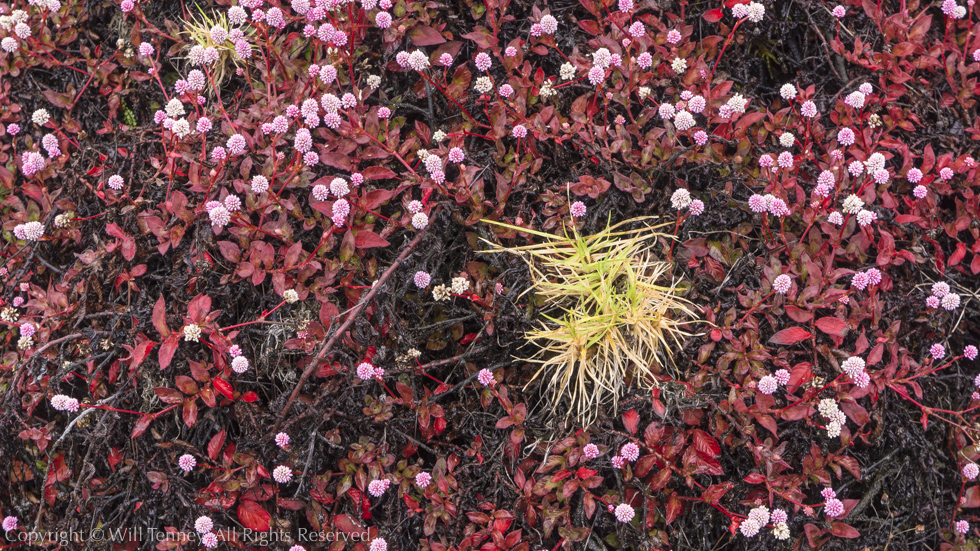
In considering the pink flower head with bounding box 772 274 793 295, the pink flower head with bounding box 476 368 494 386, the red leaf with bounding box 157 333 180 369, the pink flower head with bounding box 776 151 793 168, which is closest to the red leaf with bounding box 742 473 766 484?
the pink flower head with bounding box 772 274 793 295

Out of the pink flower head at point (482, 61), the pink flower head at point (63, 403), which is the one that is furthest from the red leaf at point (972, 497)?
the pink flower head at point (63, 403)

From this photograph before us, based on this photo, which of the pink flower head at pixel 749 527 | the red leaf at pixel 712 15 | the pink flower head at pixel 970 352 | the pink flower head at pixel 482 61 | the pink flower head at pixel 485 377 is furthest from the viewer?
the red leaf at pixel 712 15

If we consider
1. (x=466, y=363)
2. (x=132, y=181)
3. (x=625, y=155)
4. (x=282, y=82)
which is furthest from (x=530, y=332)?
(x=132, y=181)

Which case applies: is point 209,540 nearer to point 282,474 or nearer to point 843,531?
point 282,474

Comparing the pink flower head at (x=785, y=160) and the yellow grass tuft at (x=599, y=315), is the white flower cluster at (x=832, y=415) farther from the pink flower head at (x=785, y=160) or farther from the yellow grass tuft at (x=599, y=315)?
the pink flower head at (x=785, y=160)

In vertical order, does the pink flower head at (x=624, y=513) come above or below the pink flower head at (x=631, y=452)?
below

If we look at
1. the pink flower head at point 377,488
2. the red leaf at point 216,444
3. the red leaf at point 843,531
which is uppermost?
the red leaf at point 216,444

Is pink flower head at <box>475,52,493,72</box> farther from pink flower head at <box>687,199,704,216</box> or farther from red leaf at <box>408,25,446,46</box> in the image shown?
pink flower head at <box>687,199,704,216</box>
